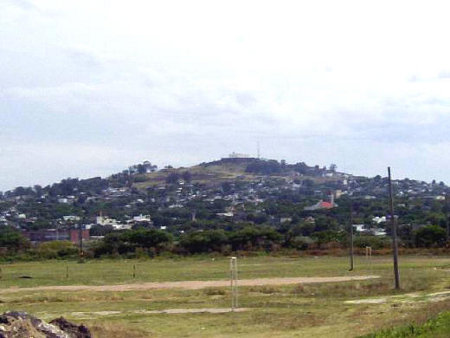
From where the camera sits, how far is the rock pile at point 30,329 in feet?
66.6

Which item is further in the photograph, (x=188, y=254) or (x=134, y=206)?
(x=134, y=206)

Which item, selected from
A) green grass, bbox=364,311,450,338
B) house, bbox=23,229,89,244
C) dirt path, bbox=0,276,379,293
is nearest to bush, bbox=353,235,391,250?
dirt path, bbox=0,276,379,293

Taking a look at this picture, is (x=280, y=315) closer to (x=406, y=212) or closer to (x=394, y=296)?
(x=394, y=296)

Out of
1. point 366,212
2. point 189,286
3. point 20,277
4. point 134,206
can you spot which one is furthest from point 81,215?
point 189,286

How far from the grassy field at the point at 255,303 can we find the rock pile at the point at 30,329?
2.52 meters

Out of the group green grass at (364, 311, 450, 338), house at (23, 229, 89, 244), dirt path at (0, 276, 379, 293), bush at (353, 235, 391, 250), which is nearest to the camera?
green grass at (364, 311, 450, 338)

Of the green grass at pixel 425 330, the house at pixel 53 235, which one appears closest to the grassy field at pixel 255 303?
the green grass at pixel 425 330

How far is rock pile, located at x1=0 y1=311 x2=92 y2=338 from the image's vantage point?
2030 cm

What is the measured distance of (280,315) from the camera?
30.2 m

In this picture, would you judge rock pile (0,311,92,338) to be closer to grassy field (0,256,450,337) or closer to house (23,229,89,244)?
grassy field (0,256,450,337)

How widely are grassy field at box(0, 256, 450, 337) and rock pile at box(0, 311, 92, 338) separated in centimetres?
252

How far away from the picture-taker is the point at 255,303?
117 ft

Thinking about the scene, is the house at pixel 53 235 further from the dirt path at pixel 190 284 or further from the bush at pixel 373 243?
the dirt path at pixel 190 284

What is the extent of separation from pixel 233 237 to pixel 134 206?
10878cm
